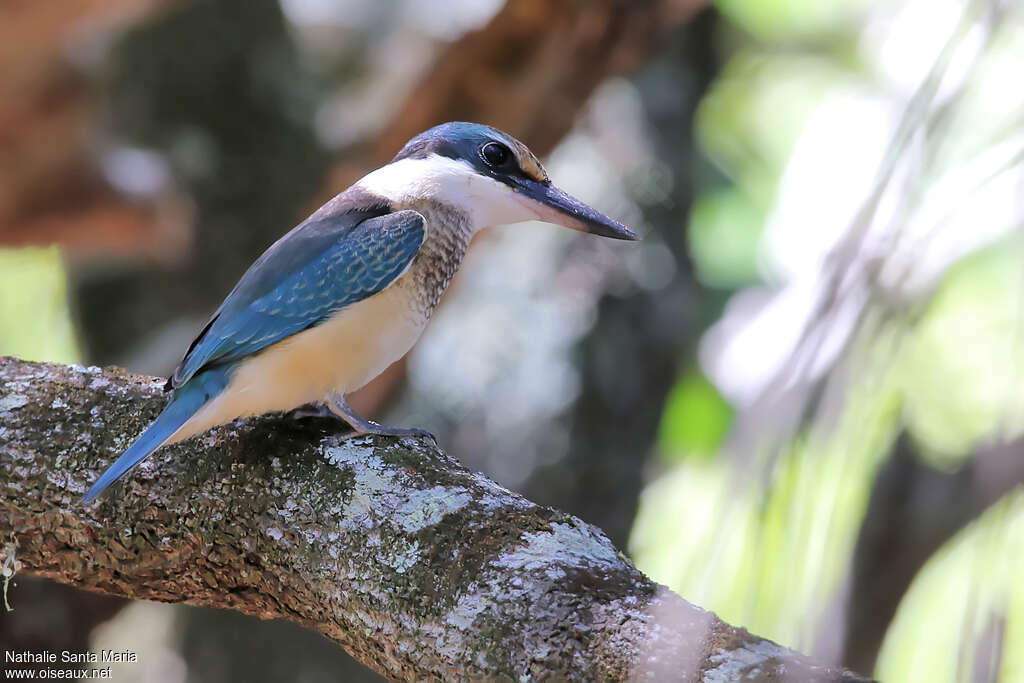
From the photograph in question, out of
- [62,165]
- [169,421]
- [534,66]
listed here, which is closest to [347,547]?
[169,421]

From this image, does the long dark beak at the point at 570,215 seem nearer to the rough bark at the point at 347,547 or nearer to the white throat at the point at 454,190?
the white throat at the point at 454,190

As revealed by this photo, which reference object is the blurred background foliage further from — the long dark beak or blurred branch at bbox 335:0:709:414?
the long dark beak

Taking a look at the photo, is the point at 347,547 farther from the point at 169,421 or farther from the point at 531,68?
the point at 531,68

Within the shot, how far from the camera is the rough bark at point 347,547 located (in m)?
1.79

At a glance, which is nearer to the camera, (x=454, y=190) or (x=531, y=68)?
(x=454, y=190)

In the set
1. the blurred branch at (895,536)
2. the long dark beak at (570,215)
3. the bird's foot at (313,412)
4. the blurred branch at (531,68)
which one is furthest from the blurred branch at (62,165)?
the blurred branch at (895,536)

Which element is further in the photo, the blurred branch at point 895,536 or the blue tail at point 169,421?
the blurred branch at point 895,536

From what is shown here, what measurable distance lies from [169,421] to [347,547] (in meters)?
0.62

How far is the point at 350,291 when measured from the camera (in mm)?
2951

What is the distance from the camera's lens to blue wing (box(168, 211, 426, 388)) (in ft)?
9.48

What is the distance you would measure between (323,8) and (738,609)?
699 cm

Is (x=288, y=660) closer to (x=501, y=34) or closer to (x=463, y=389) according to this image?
(x=463, y=389)

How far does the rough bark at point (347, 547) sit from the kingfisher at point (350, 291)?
12 centimetres

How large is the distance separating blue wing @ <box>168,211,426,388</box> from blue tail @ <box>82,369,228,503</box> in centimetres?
7
